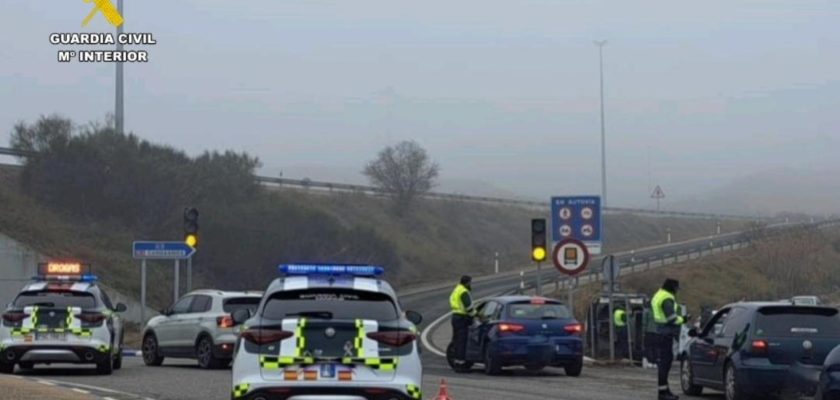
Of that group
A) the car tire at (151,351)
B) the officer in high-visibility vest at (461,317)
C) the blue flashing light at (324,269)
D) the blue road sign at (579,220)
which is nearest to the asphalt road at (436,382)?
the car tire at (151,351)

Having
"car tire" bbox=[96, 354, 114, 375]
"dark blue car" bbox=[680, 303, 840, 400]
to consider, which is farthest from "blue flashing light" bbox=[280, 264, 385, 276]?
"car tire" bbox=[96, 354, 114, 375]

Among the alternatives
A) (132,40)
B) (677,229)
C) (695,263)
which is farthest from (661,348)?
(677,229)

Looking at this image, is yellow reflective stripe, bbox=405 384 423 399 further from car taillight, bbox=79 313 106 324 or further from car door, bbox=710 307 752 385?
car taillight, bbox=79 313 106 324

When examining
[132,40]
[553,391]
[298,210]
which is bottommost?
[553,391]

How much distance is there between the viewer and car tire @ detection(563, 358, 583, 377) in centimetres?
2483

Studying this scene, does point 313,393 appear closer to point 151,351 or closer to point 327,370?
point 327,370

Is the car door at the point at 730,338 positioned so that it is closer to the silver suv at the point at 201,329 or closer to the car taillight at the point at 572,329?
the car taillight at the point at 572,329

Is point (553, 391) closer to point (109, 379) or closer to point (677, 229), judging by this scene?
point (109, 379)

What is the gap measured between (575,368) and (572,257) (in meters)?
4.49

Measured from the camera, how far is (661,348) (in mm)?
19641

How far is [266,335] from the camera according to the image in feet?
41.1

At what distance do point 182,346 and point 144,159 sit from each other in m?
34.0

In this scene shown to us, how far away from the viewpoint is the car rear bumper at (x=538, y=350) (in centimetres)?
2461

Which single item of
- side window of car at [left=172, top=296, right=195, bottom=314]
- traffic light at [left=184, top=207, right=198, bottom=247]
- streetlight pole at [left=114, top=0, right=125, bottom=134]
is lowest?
side window of car at [left=172, top=296, right=195, bottom=314]
